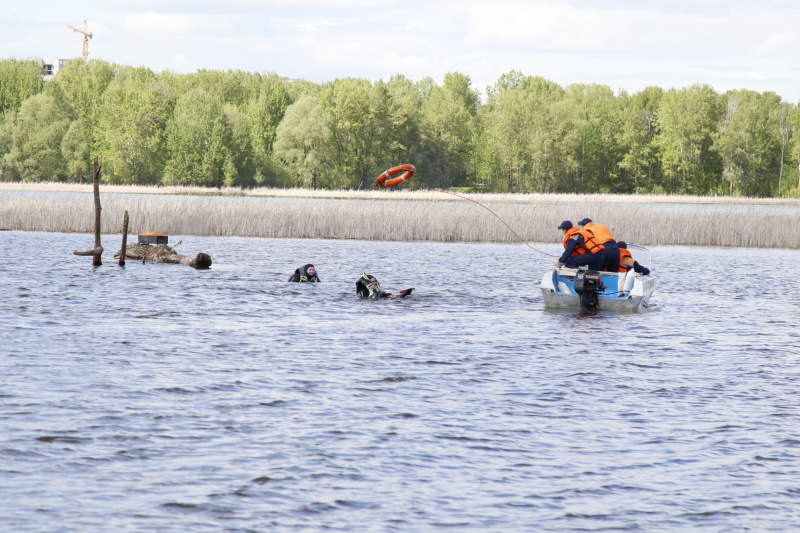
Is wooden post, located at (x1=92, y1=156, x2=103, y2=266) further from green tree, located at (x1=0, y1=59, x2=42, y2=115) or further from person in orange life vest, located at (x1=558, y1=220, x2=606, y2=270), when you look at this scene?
green tree, located at (x1=0, y1=59, x2=42, y2=115)

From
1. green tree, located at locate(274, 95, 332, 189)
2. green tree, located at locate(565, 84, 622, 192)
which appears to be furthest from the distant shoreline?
green tree, located at locate(565, 84, 622, 192)

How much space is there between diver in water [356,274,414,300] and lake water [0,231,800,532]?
41 cm

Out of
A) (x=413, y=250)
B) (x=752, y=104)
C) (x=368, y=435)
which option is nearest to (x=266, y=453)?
(x=368, y=435)

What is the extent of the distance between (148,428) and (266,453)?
136 cm

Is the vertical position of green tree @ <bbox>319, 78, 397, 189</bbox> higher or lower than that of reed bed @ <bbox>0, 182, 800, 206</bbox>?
higher

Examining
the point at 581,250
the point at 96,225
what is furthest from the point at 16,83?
the point at 581,250

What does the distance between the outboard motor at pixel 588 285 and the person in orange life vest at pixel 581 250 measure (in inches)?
14.7

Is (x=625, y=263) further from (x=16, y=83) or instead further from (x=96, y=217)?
(x=16, y=83)

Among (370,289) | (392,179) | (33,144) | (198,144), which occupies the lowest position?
(370,289)

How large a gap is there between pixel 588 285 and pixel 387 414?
879 cm

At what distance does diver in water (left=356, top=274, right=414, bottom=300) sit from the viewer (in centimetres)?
1867

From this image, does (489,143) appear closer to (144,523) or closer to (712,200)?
(712,200)

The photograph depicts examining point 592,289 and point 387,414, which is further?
point 592,289

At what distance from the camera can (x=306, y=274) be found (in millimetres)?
20781
